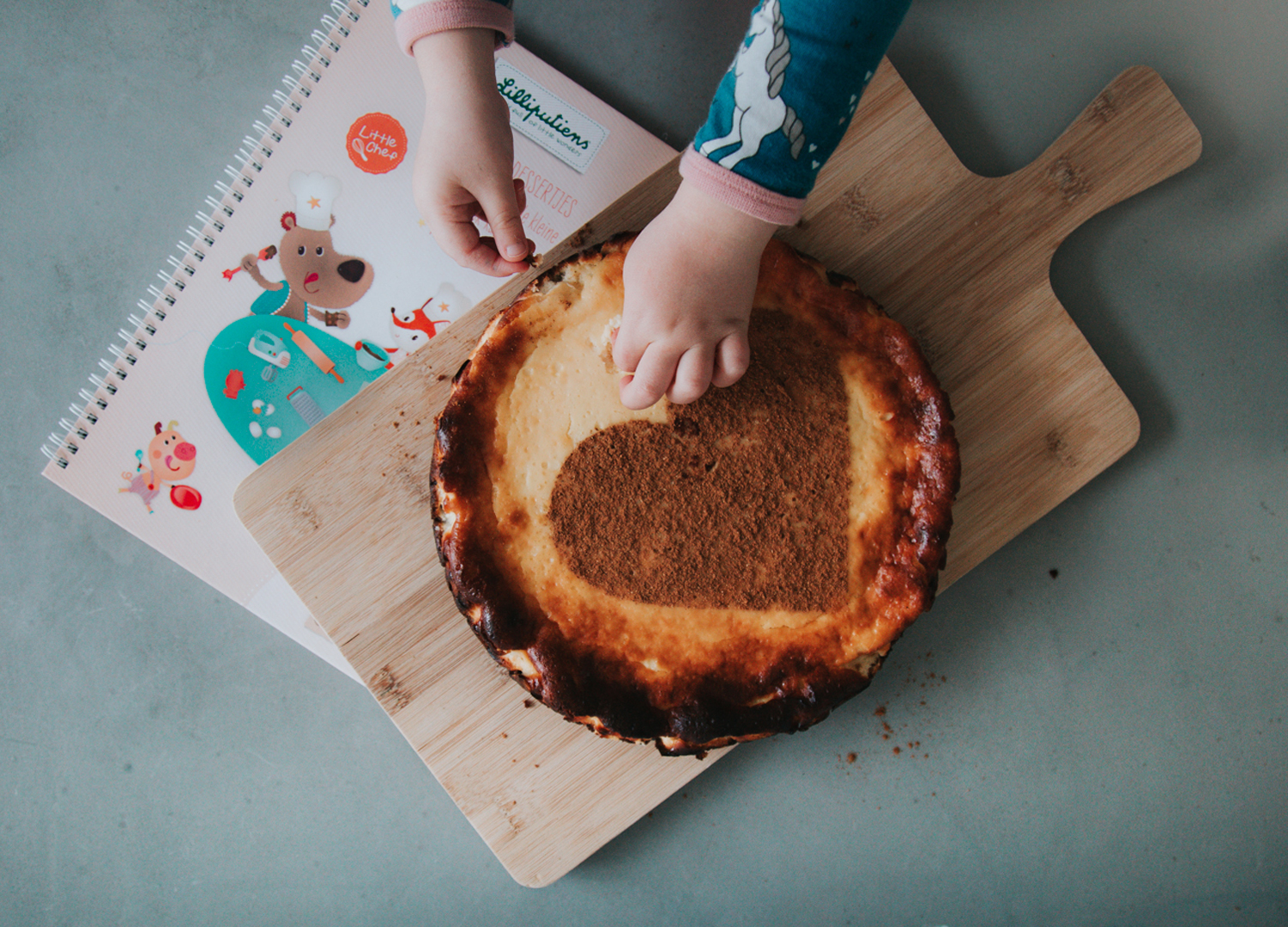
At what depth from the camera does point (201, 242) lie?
147cm

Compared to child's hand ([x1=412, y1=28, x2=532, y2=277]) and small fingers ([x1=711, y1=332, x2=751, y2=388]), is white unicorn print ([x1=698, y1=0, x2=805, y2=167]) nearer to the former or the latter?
small fingers ([x1=711, y1=332, x2=751, y2=388])

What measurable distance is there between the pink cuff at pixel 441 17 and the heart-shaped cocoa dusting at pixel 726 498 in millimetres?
629

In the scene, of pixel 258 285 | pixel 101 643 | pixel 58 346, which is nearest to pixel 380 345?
pixel 258 285

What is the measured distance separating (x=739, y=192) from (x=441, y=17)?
22.4 inches

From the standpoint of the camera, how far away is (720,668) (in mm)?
1167

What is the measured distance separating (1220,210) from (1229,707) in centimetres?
98

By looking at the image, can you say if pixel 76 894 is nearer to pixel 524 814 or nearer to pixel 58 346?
pixel 524 814

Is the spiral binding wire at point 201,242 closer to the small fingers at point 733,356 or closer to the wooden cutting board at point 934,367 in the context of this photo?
the wooden cutting board at point 934,367

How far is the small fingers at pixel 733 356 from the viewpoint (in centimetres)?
105

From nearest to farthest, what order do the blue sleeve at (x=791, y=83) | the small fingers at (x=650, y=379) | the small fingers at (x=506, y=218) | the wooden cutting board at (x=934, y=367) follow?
the blue sleeve at (x=791, y=83) < the small fingers at (x=650, y=379) < the small fingers at (x=506, y=218) < the wooden cutting board at (x=934, y=367)

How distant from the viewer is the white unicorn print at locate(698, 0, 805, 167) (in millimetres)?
891

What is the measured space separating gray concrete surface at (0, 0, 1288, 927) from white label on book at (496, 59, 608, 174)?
0.09m

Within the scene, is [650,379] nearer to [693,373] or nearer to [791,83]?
[693,373]

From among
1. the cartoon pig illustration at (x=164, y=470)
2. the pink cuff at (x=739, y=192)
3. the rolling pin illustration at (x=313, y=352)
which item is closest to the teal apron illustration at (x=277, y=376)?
the rolling pin illustration at (x=313, y=352)
